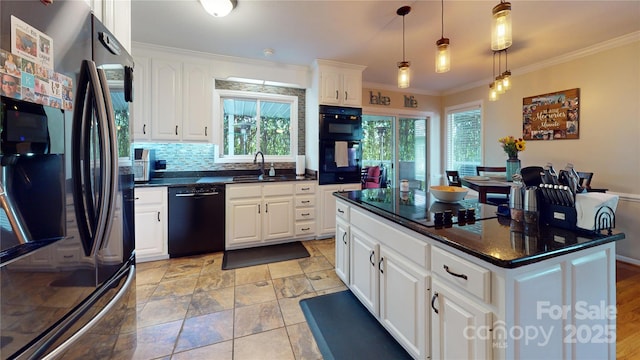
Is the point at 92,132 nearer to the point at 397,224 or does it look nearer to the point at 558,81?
the point at 397,224

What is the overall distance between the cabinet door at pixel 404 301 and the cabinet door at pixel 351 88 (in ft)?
9.01

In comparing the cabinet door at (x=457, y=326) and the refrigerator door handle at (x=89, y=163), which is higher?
the refrigerator door handle at (x=89, y=163)

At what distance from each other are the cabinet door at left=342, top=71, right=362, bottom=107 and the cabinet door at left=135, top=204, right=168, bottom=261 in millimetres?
2917

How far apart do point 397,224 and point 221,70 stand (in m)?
3.25

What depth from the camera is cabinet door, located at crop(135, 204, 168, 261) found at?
292 centimetres

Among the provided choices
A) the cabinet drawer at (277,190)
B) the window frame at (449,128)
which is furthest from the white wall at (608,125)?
the cabinet drawer at (277,190)

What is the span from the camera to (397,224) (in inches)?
61.2

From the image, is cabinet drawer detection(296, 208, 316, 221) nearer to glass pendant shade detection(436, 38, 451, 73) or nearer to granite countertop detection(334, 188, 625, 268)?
granite countertop detection(334, 188, 625, 268)

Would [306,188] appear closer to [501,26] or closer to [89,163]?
[501,26]

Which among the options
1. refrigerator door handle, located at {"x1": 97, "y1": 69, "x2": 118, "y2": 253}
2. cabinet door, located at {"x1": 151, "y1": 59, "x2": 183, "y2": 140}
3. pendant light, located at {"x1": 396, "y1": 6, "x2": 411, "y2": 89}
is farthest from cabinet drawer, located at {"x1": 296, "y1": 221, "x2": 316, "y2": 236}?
refrigerator door handle, located at {"x1": 97, "y1": 69, "x2": 118, "y2": 253}

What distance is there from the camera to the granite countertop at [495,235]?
992 millimetres

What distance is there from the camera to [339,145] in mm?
3863

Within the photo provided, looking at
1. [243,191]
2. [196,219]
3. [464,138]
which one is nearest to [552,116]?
[464,138]

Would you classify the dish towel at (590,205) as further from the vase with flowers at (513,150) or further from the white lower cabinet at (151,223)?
the white lower cabinet at (151,223)
